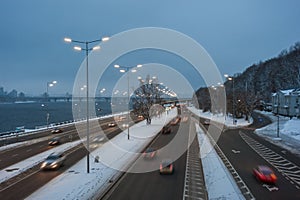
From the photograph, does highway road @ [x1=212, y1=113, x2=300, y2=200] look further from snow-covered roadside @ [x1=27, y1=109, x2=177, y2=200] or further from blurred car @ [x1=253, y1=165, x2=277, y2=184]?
snow-covered roadside @ [x1=27, y1=109, x2=177, y2=200]

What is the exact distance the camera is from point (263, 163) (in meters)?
22.5

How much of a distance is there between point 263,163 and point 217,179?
7.45m

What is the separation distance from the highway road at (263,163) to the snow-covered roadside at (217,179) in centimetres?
110

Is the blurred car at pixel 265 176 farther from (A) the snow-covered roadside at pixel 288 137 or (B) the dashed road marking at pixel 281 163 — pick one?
(A) the snow-covered roadside at pixel 288 137

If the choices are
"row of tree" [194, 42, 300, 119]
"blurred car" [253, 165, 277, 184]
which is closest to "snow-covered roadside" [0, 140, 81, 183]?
"blurred car" [253, 165, 277, 184]

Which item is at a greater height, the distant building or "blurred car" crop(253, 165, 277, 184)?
the distant building

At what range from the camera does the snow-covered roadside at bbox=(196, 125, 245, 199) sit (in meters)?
15.0

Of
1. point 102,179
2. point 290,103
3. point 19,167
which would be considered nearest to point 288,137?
point 102,179

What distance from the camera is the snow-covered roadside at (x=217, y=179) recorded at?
14968 mm

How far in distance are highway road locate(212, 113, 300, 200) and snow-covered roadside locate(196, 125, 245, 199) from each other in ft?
3.62

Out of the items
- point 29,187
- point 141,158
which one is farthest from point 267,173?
point 29,187

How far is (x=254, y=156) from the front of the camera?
2514cm

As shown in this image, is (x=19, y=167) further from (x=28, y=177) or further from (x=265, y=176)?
(x=265, y=176)

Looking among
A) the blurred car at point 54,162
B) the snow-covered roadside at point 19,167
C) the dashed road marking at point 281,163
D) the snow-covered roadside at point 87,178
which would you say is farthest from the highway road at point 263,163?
the snow-covered roadside at point 19,167
